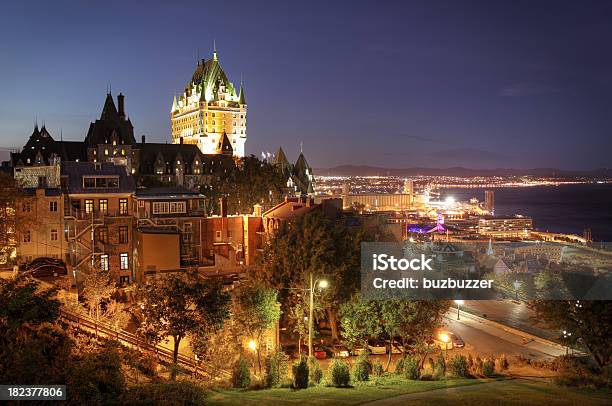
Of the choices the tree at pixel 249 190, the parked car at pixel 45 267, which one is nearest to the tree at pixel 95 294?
the parked car at pixel 45 267

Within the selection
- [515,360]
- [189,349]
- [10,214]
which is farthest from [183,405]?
[10,214]

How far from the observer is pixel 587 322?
21.3 metres

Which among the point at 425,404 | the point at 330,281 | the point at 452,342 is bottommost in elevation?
the point at 452,342

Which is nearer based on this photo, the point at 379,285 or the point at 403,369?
the point at 403,369

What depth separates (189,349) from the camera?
23.7 m

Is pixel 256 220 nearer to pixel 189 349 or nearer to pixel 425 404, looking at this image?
pixel 189 349

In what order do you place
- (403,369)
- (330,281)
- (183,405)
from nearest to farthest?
(183,405)
(403,369)
(330,281)

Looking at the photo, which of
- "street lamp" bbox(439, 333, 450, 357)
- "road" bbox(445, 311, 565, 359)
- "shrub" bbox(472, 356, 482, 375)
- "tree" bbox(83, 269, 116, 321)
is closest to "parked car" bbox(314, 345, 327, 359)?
"street lamp" bbox(439, 333, 450, 357)

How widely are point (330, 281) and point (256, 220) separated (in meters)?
13.1

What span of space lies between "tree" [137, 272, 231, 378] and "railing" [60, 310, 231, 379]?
1.74 ft

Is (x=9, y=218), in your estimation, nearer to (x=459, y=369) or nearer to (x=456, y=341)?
(x=459, y=369)

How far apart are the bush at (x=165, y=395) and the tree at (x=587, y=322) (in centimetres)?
Result: 1444

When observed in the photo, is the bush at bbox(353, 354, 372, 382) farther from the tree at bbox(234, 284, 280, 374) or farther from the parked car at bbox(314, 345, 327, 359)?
the parked car at bbox(314, 345, 327, 359)

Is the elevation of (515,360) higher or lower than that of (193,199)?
lower
